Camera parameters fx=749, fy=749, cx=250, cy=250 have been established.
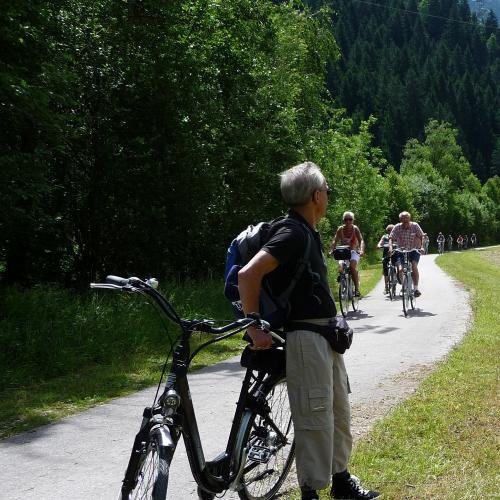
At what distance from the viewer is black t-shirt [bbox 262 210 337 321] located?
149 inches

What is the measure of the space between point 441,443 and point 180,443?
195 centimetres

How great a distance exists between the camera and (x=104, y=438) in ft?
19.5

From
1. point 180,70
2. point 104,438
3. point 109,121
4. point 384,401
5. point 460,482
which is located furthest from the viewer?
point 180,70

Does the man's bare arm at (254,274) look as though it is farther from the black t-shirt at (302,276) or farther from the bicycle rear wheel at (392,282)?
Answer: the bicycle rear wheel at (392,282)

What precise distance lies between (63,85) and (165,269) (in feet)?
21.8

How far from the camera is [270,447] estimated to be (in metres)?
4.29

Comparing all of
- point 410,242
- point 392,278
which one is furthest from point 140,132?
point 392,278

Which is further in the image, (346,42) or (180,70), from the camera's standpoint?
(346,42)

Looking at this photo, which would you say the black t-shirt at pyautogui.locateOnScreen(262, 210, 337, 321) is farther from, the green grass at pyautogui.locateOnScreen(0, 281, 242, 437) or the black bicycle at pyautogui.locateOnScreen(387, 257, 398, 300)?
the black bicycle at pyautogui.locateOnScreen(387, 257, 398, 300)

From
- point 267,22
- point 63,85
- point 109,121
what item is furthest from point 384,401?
point 267,22

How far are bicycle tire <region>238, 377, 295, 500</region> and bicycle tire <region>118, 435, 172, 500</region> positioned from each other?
899 millimetres

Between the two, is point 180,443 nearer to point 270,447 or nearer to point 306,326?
point 270,447

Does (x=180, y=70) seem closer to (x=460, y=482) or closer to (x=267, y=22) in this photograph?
(x=267, y=22)

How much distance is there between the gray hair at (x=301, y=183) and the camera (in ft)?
12.9
